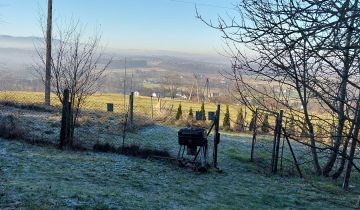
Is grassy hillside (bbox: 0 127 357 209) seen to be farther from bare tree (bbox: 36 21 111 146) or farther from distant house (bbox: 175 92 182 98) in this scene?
distant house (bbox: 175 92 182 98)

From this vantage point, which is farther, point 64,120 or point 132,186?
point 64,120

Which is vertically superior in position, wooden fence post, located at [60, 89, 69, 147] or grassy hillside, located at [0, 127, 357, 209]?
wooden fence post, located at [60, 89, 69, 147]

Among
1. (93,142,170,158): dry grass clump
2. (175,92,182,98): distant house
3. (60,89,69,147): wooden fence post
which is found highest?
(60,89,69,147): wooden fence post

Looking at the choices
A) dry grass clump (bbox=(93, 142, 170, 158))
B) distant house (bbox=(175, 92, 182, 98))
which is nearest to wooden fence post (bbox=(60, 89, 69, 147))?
dry grass clump (bbox=(93, 142, 170, 158))

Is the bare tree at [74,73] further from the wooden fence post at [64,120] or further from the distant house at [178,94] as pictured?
the distant house at [178,94]

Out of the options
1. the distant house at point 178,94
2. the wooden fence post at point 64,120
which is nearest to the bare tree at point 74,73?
the wooden fence post at point 64,120

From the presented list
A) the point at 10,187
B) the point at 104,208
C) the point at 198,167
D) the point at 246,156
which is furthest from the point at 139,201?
the point at 246,156

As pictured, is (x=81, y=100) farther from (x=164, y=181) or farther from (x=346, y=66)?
(x=346, y=66)

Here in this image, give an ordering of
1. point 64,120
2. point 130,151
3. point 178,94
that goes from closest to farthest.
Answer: point 64,120, point 130,151, point 178,94

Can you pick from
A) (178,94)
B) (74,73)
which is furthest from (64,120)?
(178,94)

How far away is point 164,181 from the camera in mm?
8773

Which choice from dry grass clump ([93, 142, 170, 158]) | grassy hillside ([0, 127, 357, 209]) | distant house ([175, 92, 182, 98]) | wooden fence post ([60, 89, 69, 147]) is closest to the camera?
grassy hillside ([0, 127, 357, 209])

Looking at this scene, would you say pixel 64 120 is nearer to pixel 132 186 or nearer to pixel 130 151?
pixel 130 151

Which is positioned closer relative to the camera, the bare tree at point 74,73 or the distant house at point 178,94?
the bare tree at point 74,73
